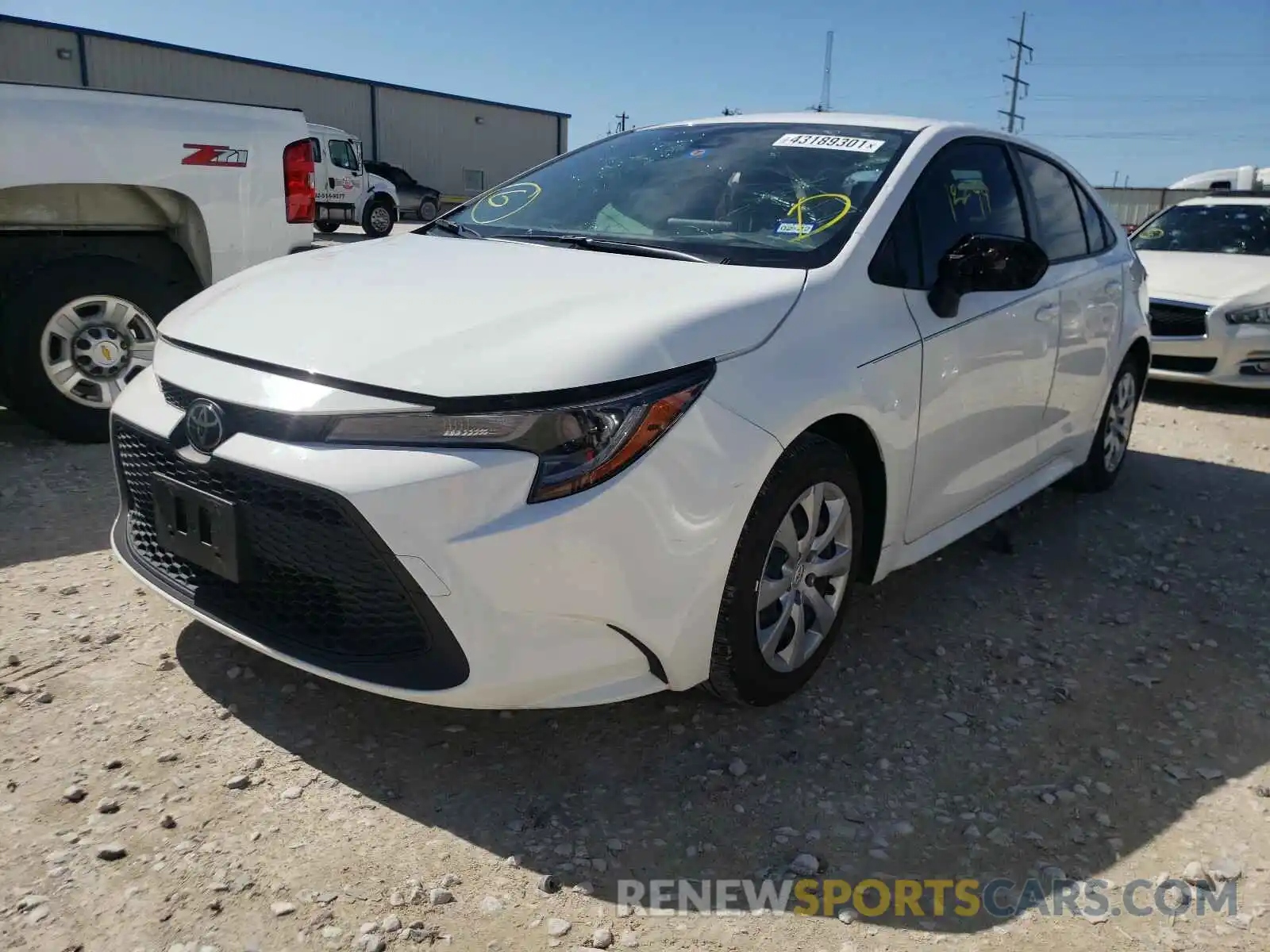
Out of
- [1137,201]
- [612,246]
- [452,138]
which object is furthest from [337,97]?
[612,246]

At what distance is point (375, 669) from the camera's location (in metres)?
2.16

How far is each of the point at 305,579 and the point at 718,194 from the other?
1.77m

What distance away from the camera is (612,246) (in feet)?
9.63

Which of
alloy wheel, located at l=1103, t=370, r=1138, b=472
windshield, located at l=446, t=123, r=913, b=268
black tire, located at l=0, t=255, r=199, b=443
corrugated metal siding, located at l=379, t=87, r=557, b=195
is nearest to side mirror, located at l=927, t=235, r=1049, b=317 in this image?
windshield, located at l=446, t=123, r=913, b=268

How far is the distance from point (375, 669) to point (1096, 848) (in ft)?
5.52

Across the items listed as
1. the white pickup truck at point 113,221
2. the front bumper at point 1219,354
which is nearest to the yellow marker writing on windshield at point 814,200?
the white pickup truck at point 113,221

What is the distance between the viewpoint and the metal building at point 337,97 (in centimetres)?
2520

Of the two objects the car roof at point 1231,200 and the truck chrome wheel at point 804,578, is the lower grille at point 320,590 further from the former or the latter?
the car roof at point 1231,200

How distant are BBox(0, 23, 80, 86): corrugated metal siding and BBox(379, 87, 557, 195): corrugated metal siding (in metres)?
9.46

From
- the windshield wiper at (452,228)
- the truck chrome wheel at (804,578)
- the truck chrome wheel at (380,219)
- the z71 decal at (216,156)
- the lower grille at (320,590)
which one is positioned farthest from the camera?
the truck chrome wheel at (380,219)

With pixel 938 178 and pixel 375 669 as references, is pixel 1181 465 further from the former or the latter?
pixel 375 669

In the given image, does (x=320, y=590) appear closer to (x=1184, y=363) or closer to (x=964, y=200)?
(x=964, y=200)

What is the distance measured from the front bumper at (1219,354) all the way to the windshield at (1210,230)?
1.41 meters

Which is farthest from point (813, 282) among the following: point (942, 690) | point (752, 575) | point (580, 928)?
point (580, 928)
